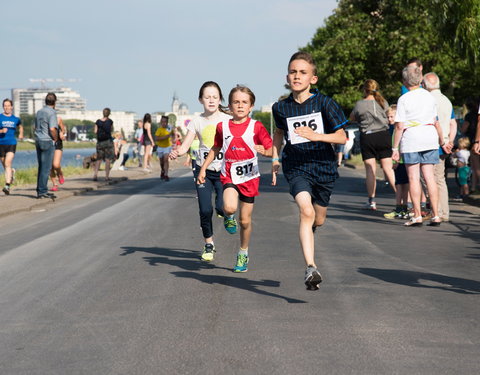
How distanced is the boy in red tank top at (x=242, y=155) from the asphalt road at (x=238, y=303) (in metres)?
0.55

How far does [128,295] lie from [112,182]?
17085 millimetres

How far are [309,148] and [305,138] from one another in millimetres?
358

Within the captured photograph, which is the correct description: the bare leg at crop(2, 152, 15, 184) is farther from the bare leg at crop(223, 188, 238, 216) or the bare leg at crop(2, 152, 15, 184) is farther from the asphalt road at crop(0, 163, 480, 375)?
the bare leg at crop(223, 188, 238, 216)

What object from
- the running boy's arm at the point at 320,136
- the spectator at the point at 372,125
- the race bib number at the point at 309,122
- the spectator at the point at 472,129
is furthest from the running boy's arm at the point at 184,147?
the spectator at the point at 472,129

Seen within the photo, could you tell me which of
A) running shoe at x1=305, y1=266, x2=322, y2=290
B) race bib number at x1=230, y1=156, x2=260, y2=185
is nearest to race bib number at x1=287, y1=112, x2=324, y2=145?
race bib number at x1=230, y1=156, x2=260, y2=185

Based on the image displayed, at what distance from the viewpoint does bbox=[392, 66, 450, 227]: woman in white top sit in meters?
10.8

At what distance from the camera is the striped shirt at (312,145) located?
21.2ft

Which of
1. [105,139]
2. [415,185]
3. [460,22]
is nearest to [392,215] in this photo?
[415,185]

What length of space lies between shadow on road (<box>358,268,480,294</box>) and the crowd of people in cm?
71

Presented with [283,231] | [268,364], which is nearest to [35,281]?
[268,364]

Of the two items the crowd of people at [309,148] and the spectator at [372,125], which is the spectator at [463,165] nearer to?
the crowd of people at [309,148]

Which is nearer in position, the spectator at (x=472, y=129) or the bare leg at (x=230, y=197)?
the bare leg at (x=230, y=197)

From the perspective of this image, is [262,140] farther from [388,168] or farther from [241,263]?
[388,168]

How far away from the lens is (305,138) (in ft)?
20.4
